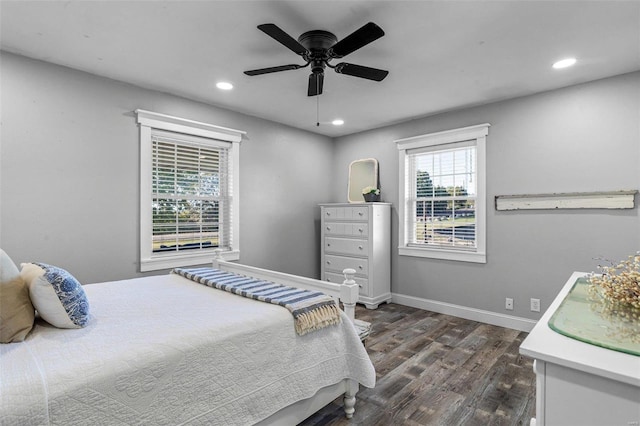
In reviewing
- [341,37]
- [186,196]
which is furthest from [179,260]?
[341,37]

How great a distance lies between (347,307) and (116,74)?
290 cm

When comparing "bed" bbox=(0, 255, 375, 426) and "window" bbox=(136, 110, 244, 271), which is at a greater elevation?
"window" bbox=(136, 110, 244, 271)

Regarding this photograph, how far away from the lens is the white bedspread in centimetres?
110

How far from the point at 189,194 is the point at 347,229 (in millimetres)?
2112

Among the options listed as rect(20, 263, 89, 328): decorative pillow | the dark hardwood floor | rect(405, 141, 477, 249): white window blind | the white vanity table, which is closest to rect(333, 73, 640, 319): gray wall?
rect(405, 141, 477, 249): white window blind

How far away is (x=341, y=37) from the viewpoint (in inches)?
91.7

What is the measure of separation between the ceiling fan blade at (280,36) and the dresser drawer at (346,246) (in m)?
2.75

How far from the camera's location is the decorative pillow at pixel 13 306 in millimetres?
1362

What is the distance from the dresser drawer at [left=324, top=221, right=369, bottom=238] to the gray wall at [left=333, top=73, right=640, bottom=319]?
0.92 metres

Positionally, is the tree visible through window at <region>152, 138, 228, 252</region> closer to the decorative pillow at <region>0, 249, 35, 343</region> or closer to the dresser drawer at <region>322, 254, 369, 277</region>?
the dresser drawer at <region>322, 254, 369, 277</region>

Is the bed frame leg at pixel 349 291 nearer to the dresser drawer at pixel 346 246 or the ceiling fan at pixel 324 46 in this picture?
the ceiling fan at pixel 324 46

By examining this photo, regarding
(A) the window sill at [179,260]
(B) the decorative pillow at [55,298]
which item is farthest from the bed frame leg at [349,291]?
(A) the window sill at [179,260]

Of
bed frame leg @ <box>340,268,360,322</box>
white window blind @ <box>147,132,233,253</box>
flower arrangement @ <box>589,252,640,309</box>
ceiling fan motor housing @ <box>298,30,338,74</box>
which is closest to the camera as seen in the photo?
flower arrangement @ <box>589,252,640,309</box>

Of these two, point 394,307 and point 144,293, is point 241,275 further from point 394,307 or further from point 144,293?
point 394,307
